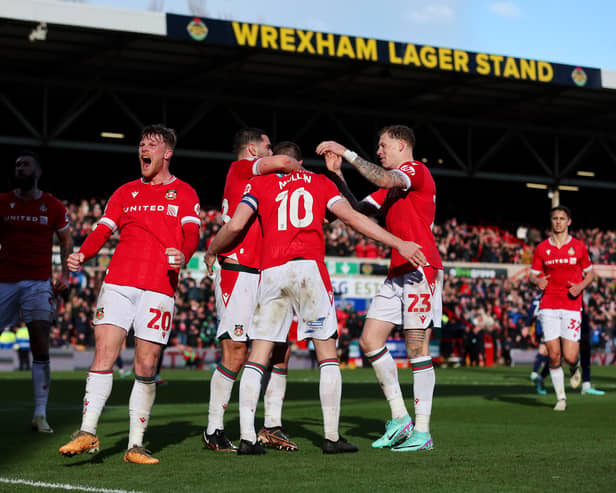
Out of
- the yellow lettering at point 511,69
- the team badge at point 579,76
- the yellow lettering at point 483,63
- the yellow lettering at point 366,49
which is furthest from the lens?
the team badge at point 579,76

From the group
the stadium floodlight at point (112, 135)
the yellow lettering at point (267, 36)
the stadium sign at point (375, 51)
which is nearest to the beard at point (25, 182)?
the stadium sign at point (375, 51)

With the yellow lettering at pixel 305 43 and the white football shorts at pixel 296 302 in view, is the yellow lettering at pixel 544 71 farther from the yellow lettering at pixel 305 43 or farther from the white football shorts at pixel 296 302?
the white football shorts at pixel 296 302

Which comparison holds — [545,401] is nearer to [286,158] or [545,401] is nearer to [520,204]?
[286,158]

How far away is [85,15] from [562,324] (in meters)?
21.0

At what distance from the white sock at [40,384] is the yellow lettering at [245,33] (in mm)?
22381

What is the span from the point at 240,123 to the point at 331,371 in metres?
30.8

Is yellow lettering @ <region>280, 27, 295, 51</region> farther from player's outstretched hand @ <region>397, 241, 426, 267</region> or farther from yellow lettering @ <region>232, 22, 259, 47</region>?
player's outstretched hand @ <region>397, 241, 426, 267</region>

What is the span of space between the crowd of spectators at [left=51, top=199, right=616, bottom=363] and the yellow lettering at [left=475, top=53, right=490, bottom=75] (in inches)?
308

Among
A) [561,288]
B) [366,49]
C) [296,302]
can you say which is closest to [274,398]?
[296,302]

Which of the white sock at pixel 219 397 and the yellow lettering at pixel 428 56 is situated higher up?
the yellow lettering at pixel 428 56

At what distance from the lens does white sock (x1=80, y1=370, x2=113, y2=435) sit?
247 inches

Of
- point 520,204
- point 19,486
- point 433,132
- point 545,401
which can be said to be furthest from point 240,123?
point 19,486

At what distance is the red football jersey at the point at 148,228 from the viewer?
6.58 meters

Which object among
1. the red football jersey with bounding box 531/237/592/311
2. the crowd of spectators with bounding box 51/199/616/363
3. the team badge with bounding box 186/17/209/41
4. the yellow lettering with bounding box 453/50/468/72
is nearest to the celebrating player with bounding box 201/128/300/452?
the red football jersey with bounding box 531/237/592/311
